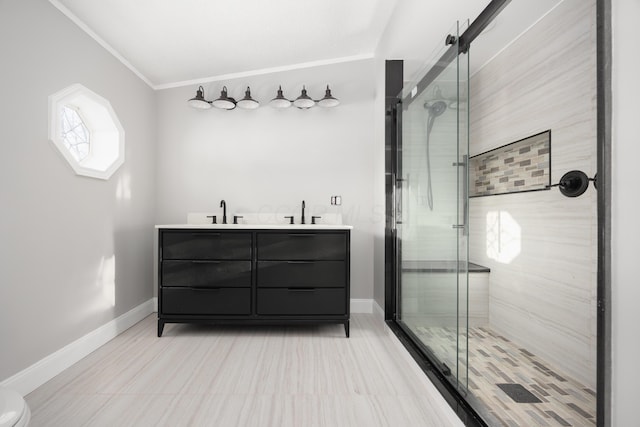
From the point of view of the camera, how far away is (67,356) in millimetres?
2127

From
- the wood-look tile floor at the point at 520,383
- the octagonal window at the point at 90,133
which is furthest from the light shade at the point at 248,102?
the wood-look tile floor at the point at 520,383

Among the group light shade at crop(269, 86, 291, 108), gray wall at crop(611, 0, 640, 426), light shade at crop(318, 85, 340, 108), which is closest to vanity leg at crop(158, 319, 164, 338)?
light shade at crop(269, 86, 291, 108)

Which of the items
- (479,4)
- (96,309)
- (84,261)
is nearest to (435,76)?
(479,4)

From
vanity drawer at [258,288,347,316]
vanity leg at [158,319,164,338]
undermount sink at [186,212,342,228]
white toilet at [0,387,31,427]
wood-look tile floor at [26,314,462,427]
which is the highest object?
undermount sink at [186,212,342,228]

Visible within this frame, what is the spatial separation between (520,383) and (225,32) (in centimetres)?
311

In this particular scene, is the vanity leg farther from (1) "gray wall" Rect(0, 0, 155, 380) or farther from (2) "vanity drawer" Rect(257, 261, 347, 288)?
(2) "vanity drawer" Rect(257, 261, 347, 288)

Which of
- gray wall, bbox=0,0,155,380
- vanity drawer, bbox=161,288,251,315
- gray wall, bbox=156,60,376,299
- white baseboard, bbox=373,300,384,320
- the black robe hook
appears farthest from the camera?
gray wall, bbox=156,60,376,299

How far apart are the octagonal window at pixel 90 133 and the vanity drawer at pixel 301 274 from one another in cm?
142

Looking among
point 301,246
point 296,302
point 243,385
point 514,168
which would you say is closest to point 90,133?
point 301,246

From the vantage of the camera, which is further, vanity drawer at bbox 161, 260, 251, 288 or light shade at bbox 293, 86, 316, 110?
light shade at bbox 293, 86, 316, 110

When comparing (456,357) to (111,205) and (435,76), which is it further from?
(111,205)

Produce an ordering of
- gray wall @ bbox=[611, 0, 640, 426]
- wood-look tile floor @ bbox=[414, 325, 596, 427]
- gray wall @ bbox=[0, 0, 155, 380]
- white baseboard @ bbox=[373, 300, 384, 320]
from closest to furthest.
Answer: gray wall @ bbox=[611, 0, 640, 426], wood-look tile floor @ bbox=[414, 325, 596, 427], gray wall @ bbox=[0, 0, 155, 380], white baseboard @ bbox=[373, 300, 384, 320]

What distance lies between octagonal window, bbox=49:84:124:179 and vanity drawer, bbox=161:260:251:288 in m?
0.86

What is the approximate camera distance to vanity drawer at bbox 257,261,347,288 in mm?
2660
